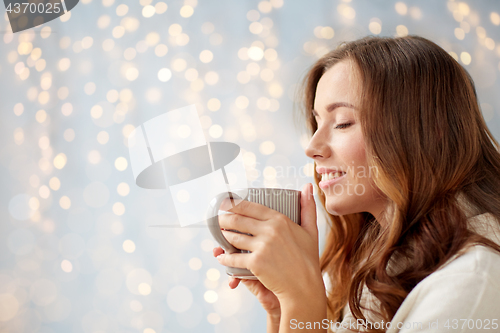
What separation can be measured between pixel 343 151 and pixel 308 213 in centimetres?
15

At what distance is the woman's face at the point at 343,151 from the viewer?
0.63 metres

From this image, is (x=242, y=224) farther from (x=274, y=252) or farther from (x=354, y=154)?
(x=354, y=154)

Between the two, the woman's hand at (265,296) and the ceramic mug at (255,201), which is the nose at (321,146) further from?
the woman's hand at (265,296)

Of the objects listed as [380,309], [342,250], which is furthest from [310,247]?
[342,250]

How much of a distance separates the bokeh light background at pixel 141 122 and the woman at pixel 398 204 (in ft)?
1.12

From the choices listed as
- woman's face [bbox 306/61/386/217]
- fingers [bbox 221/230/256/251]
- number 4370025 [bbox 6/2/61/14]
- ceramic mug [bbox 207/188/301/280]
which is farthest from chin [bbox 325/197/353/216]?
number 4370025 [bbox 6/2/61/14]

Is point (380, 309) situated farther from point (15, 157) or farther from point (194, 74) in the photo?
point (15, 157)

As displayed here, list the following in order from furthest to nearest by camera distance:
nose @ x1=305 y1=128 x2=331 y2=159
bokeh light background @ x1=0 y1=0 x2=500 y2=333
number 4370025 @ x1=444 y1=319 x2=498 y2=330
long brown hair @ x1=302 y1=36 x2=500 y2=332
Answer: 1. bokeh light background @ x1=0 y1=0 x2=500 y2=333
2. nose @ x1=305 y1=128 x2=331 y2=159
3. long brown hair @ x1=302 y1=36 x2=500 y2=332
4. number 4370025 @ x1=444 y1=319 x2=498 y2=330

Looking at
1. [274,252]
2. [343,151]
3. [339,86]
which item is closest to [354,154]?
[343,151]

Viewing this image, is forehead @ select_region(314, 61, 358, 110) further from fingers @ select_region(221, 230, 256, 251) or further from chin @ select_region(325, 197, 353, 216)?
fingers @ select_region(221, 230, 256, 251)

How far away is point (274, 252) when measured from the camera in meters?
0.51

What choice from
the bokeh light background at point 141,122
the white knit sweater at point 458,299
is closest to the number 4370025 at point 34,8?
the bokeh light background at point 141,122

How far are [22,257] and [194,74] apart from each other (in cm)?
79

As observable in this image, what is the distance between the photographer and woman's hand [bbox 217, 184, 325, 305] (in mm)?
507
